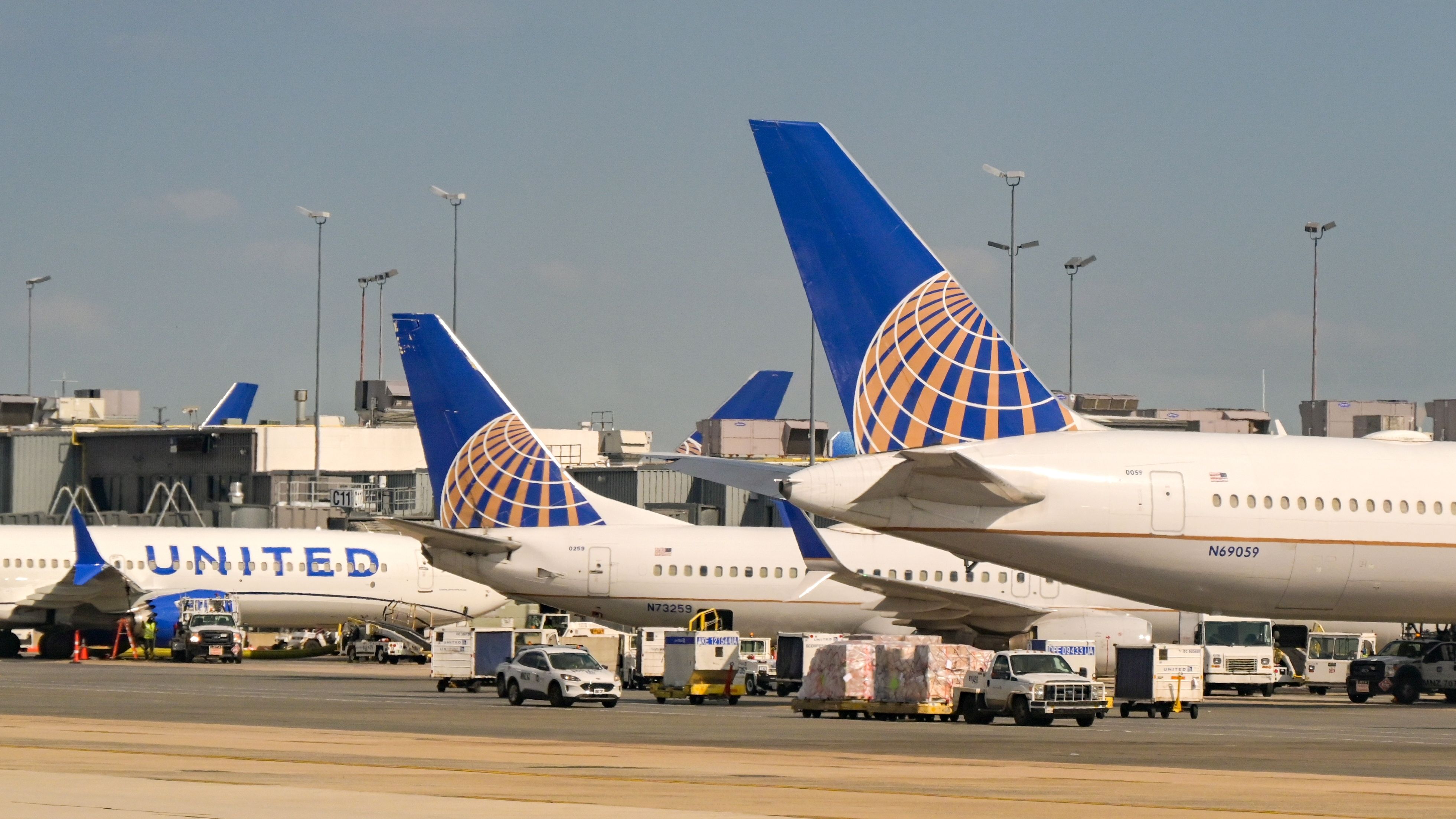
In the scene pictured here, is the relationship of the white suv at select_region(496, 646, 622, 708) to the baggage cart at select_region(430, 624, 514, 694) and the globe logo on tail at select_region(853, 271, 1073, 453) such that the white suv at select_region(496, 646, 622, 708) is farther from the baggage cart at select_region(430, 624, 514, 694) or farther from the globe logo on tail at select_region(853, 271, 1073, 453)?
the globe logo on tail at select_region(853, 271, 1073, 453)

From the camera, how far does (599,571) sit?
48344mm

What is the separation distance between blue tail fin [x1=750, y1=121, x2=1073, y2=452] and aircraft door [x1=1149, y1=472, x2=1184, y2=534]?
284 cm

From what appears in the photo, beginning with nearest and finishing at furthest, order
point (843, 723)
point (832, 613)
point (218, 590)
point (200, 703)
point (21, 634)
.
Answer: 1. point (843, 723)
2. point (200, 703)
3. point (832, 613)
4. point (218, 590)
5. point (21, 634)

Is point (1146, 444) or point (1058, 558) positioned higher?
point (1146, 444)

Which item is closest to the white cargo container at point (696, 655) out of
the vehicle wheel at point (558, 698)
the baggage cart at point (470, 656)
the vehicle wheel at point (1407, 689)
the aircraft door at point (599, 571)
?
the vehicle wheel at point (558, 698)

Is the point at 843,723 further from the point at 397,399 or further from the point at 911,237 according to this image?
the point at 397,399

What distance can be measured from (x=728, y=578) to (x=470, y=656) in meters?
7.79

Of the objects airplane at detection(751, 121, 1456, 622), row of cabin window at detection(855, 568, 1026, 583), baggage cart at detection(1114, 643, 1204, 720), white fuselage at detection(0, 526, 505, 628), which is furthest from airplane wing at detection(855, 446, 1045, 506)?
white fuselage at detection(0, 526, 505, 628)

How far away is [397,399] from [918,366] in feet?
277

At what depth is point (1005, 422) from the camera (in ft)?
106

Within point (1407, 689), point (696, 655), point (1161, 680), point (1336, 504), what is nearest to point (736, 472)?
point (696, 655)

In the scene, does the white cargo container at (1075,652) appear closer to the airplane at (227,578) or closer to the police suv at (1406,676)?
the police suv at (1406,676)

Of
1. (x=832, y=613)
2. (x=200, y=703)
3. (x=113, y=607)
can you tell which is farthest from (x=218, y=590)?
(x=200, y=703)

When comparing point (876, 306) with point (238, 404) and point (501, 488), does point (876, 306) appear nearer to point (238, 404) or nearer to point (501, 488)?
point (501, 488)
